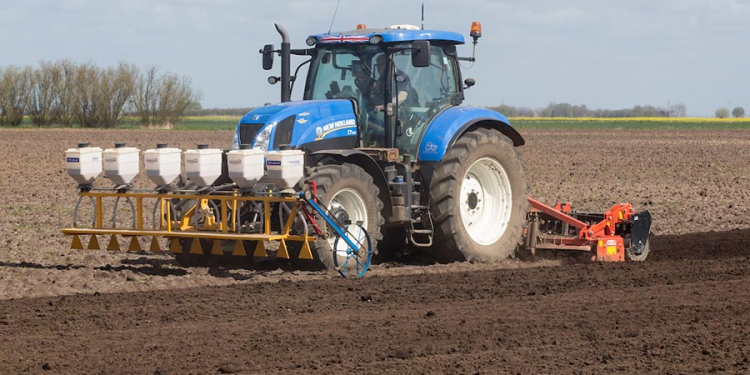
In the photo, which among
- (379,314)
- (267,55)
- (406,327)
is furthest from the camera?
(267,55)

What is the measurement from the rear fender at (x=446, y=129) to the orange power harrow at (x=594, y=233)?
1.32m

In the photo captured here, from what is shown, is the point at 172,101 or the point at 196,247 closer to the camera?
the point at 196,247

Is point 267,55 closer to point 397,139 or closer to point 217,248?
point 397,139

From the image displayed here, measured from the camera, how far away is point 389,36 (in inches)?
395

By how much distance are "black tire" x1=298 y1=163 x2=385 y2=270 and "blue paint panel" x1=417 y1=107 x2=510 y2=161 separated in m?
0.83

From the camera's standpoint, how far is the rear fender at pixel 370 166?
984 centimetres

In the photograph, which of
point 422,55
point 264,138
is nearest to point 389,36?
point 422,55

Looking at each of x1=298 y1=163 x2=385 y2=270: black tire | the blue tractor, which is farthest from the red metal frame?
x1=298 y1=163 x2=385 y2=270: black tire

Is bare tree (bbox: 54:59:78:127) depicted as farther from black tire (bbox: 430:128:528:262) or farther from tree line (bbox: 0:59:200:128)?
black tire (bbox: 430:128:528:262)

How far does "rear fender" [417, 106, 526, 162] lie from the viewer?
10.2 m

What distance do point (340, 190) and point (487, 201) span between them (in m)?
2.43

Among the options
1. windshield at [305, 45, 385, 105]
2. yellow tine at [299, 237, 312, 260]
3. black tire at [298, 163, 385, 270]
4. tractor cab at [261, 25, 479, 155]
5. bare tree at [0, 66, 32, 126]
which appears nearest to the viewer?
yellow tine at [299, 237, 312, 260]

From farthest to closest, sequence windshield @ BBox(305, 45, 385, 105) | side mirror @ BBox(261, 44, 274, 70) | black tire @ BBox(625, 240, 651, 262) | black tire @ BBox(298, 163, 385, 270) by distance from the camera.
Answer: black tire @ BBox(625, 240, 651, 262)
side mirror @ BBox(261, 44, 274, 70)
windshield @ BBox(305, 45, 385, 105)
black tire @ BBox(298, 163, 385, 270)

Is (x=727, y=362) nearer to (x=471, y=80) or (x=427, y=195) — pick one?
(x=427, y=195)
